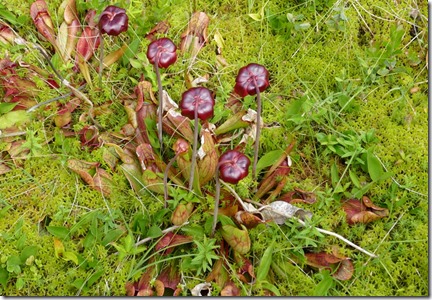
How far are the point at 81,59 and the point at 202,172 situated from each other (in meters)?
1.25

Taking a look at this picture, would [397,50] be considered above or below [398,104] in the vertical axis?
above

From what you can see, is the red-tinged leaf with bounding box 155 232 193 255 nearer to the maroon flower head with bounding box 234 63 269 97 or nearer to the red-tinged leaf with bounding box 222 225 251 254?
the red-tinged leaf with bounding box 222 225 251 254

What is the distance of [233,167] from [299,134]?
40.9 inches

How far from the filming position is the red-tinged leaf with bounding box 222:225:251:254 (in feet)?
9.86

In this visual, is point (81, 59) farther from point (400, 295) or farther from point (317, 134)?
point (400, 295)

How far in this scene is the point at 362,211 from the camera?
3254 millimetres

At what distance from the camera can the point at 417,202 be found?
3.35 m

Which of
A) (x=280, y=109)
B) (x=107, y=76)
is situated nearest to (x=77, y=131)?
(x=107, y=76)

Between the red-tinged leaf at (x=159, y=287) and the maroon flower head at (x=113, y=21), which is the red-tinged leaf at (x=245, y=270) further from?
the maroon flower head at (x=113, y=21)

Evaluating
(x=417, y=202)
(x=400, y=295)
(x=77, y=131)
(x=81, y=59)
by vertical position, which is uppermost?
(x=81, y=59)

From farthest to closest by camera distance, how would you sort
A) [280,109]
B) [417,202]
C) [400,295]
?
[280,109] < [417,202] < [400,295]

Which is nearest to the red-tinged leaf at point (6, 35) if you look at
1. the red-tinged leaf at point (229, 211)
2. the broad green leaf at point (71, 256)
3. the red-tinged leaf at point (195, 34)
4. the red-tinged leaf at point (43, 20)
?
the red-tinged leaf at point (43, 20)

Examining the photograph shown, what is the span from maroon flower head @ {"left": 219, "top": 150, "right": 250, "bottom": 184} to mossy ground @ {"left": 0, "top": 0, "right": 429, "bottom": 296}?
23.3 inches

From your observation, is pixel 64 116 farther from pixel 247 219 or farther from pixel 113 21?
pixel 247 219
